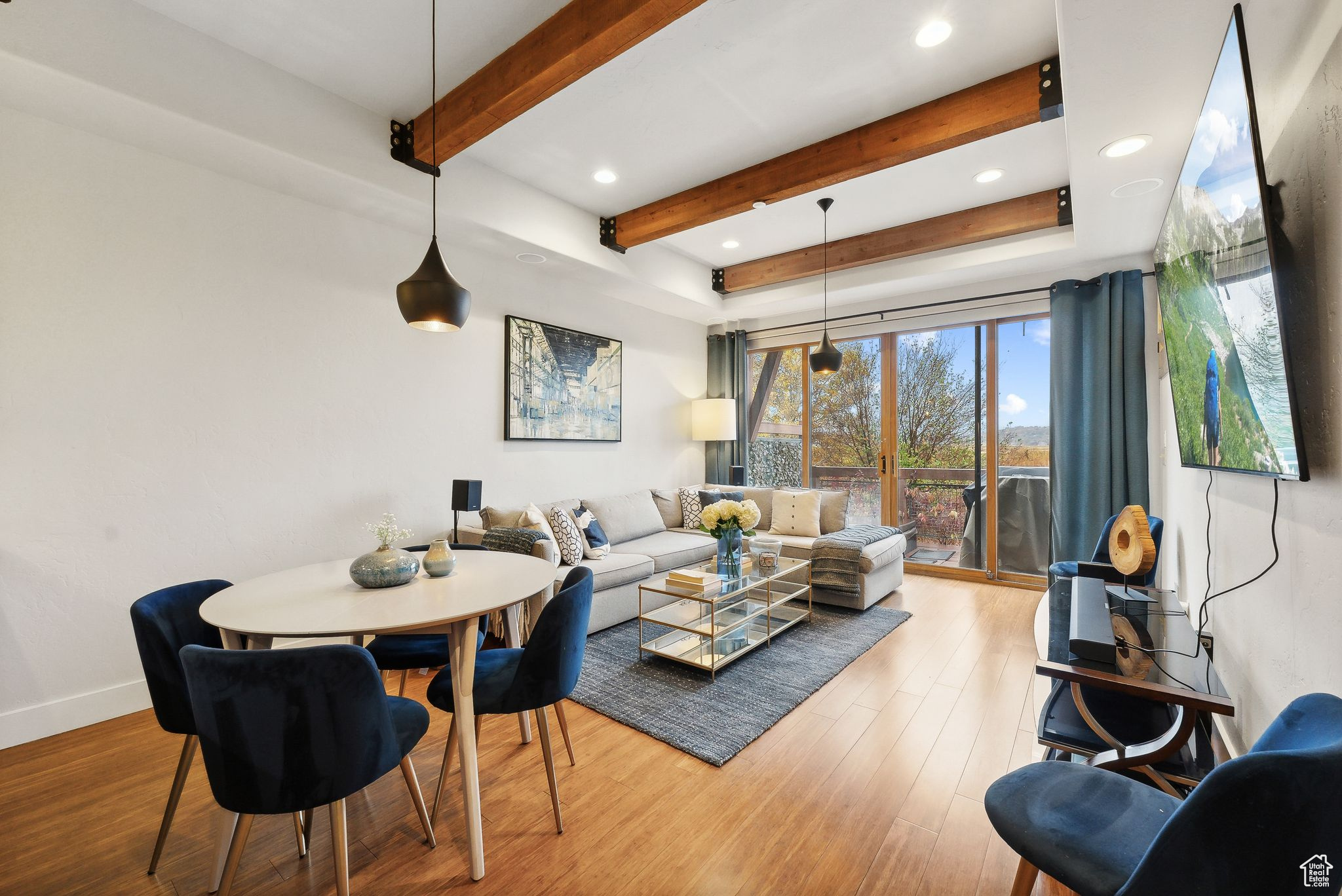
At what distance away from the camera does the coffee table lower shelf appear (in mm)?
3012

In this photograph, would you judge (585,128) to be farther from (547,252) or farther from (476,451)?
(476,451)

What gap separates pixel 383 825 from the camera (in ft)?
6.08

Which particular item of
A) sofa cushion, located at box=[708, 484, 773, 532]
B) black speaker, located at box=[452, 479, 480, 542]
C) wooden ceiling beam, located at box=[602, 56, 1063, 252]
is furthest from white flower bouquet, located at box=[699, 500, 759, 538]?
wooden ceiling beam, located at box=[602, 56, 1063, 252]

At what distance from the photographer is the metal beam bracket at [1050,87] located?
243 cm

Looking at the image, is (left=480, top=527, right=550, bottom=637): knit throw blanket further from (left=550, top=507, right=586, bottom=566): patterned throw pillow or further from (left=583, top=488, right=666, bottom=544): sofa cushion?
(left=583, top=488, right=666, bottom=544): sofa cushion

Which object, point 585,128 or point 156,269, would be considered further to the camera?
point 585,128

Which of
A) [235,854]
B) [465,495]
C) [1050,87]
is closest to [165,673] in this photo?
[235,854]

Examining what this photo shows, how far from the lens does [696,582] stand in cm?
317

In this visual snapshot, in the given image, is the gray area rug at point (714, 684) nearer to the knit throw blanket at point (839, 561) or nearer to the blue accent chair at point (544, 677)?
the knit throw blanket at point (839, 561)

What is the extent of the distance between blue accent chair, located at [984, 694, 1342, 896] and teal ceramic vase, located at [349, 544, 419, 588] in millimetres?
1838

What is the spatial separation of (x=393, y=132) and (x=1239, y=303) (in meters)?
3.56

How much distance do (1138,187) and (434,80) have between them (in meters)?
3.42

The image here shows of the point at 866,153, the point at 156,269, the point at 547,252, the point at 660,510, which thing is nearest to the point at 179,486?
the point at 156,269

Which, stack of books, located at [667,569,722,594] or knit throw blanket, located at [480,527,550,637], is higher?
knit throw blanket, located at [480,527,550,637]
